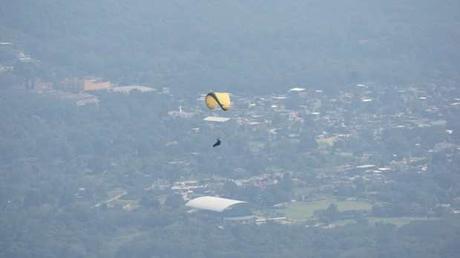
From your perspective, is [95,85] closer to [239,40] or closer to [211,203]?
[239,40]

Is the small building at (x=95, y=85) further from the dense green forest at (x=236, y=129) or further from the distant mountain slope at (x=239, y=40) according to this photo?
the distant mountain slope at (x=239, y=40)

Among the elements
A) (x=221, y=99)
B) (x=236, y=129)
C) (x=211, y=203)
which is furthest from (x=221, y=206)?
(x=221, y=99)

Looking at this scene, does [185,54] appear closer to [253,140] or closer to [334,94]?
[334,94]

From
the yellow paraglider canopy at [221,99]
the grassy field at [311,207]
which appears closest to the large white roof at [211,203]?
the grassy field at [311,207]

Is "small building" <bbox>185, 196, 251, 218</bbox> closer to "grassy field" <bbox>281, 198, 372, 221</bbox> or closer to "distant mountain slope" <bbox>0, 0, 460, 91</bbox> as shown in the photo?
"grassy field" <bbox>281, 198, 372, 221</bbox>

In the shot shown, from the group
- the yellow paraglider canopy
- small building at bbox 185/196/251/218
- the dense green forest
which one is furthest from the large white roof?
the yellow paraglider canopy

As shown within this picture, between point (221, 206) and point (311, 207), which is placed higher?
point (221, 206)
